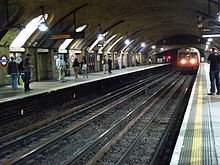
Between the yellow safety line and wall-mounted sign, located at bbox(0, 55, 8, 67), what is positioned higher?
wall-mounted sign, located at bbox(0, 55, 8, 67)

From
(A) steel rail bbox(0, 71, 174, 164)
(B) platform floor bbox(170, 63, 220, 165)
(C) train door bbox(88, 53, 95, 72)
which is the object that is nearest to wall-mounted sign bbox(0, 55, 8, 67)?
(A) steel rail bbox(0, 71, 174, 164)

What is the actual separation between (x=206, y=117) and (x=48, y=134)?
4351 millimetres

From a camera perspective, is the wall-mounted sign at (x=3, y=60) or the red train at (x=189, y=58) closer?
the wall-mounted sign at (x=3, y=60)

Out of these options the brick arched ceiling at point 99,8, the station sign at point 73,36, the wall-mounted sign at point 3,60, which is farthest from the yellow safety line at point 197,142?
the wall-mounted sign at point 3,60

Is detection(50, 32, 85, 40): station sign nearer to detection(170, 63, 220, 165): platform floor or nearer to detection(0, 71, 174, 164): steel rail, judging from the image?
detection(0, 71, 174, 164): steel rail

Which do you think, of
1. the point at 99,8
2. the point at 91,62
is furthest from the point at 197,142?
the point at 91,62

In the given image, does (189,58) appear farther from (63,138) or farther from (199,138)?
(199,138)

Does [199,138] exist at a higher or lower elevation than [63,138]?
higher

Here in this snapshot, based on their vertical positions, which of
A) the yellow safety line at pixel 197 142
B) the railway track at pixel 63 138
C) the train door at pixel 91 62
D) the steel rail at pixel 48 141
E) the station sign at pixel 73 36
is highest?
the station sign at pixel 73 36

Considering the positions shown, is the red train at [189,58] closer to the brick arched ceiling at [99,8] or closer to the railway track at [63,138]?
the brick arched ceiling at [99,8]

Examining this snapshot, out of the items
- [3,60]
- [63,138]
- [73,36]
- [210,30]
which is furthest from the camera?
[210,30]

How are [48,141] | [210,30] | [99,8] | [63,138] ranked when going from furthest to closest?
[99,8], [210,30], [63,138], [48,141]

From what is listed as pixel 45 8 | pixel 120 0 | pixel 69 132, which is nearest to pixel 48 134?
pixel 69 132

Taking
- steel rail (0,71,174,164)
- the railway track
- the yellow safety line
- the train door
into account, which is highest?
the train door
